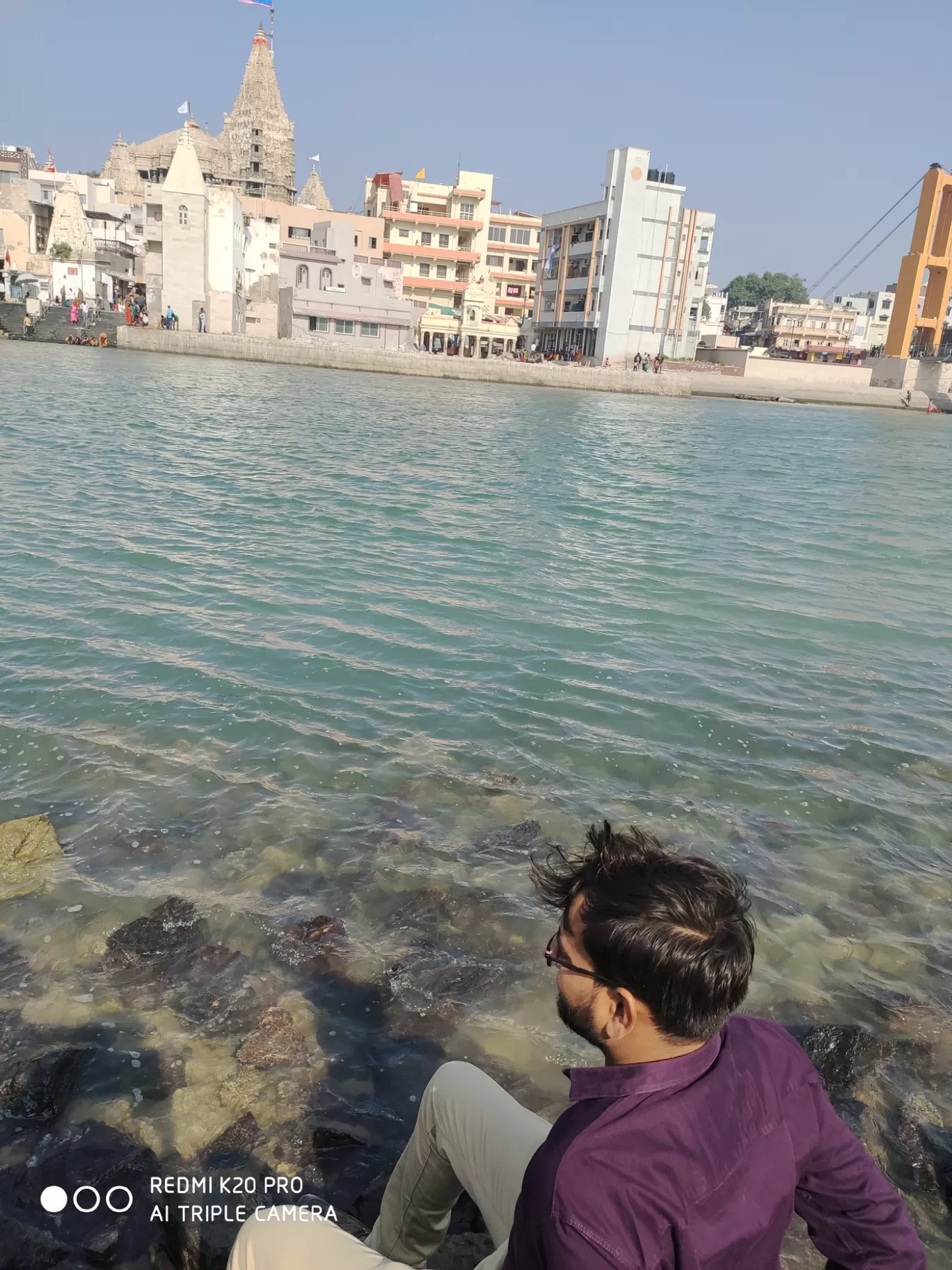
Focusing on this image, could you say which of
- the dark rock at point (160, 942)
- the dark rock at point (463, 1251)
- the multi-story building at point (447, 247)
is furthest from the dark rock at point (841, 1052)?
the multi-story building at point (447, 247)

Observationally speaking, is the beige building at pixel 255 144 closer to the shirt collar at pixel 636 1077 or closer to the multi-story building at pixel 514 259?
the multi-story building at pixel 514 259

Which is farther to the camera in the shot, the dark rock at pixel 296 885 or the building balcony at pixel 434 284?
the building balcony at pixel 434 284

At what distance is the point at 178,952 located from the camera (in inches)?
185

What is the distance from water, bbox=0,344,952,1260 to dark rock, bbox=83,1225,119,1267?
0.41 metres

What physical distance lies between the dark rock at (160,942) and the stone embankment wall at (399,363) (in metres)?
60.7

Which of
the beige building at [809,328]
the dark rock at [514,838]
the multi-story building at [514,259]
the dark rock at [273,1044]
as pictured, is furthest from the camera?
the beige building at [809,328]

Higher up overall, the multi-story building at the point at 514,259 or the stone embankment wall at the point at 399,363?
the multi-story building at the point at 514,259

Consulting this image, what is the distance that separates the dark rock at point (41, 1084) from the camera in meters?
3.64

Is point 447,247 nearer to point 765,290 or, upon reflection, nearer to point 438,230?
point 438,230

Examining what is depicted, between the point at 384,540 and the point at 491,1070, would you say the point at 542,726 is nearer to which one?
the point at 491,1070

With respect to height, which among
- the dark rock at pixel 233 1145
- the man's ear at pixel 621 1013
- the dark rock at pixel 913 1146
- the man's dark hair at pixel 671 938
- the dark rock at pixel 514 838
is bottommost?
the dark rock at pixel 233 1145

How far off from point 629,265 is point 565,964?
8377 cm

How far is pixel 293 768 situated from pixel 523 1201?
5.40 metres

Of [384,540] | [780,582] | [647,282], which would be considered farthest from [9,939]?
[647,282]
